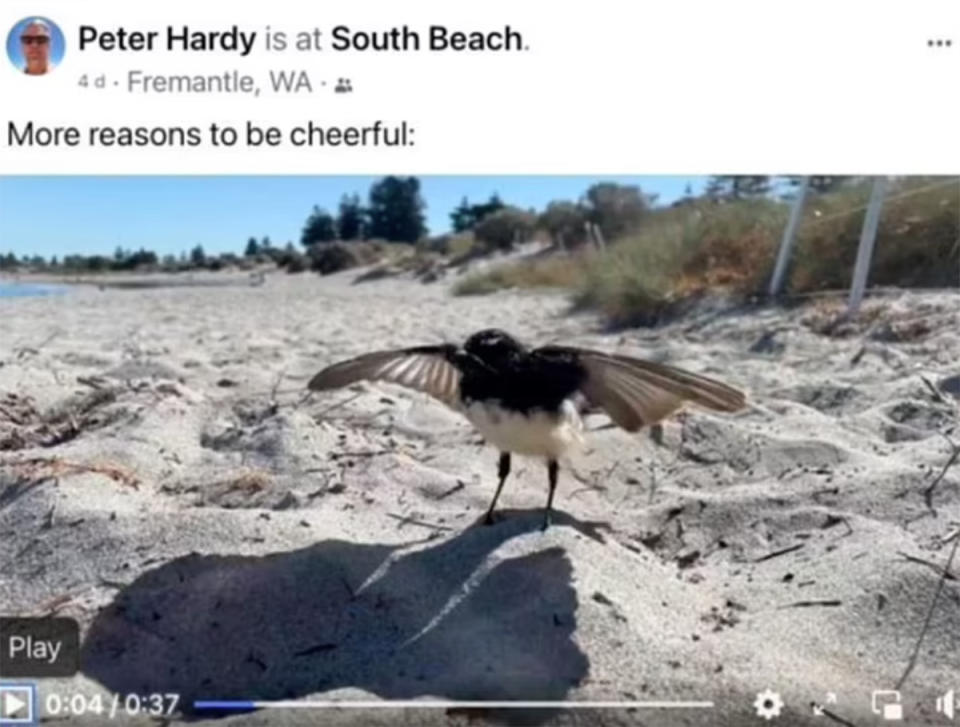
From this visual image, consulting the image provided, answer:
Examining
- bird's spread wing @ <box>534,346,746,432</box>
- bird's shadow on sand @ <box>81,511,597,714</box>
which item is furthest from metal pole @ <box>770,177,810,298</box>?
bird's shadow on sand @ <box>81,511,597,714</box>

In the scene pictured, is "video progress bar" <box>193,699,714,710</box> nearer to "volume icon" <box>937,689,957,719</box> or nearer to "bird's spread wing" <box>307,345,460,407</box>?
"volume icon" <box>937,689,957,719</box>

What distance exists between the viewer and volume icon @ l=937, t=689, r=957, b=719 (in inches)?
34.7

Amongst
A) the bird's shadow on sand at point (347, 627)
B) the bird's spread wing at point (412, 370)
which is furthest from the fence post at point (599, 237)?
the bird's shadow on sand at point (347, 627)

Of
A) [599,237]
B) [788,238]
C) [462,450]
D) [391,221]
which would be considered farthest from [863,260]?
[391,221]

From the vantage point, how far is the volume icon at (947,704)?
0.88 m

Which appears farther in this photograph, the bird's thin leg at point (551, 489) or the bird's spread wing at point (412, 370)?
the bird's spread wing at point (412, 370)

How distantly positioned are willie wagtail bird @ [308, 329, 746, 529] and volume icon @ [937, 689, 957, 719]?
1.01ft

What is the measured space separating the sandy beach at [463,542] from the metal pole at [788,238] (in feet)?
0.89
